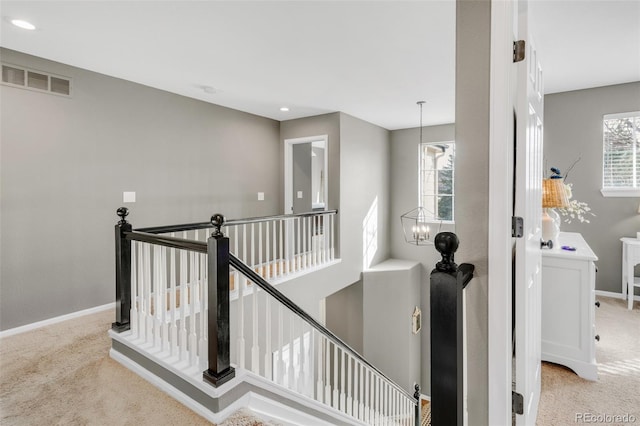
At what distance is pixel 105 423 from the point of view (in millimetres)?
1805

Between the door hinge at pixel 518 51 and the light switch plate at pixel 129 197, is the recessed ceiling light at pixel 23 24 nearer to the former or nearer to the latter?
the light switch plate at pixel 129 197

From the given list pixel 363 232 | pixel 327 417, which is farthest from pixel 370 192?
pixel 327 417

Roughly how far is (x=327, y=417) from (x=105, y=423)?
1.38 metres

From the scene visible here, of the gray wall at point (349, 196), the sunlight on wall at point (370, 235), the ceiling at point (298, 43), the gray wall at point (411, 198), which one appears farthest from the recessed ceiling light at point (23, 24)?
the gray wall at point (411, 198)

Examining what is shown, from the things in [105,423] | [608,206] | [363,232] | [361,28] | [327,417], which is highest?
[361,28]

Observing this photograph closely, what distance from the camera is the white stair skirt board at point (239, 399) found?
188 cm

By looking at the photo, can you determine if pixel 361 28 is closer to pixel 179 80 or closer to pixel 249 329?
pixel 179 80

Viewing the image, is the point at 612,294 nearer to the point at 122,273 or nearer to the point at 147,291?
the point at 147,291

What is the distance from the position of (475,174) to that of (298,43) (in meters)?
2.17

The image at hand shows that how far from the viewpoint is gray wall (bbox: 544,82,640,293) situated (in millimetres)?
4133

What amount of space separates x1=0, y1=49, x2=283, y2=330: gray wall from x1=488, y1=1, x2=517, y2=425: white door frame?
3.74m

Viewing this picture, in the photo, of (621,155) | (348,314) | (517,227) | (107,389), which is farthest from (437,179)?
(107,389)

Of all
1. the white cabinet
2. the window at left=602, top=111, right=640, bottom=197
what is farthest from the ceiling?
the white cabinet

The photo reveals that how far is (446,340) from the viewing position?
1028 mm
